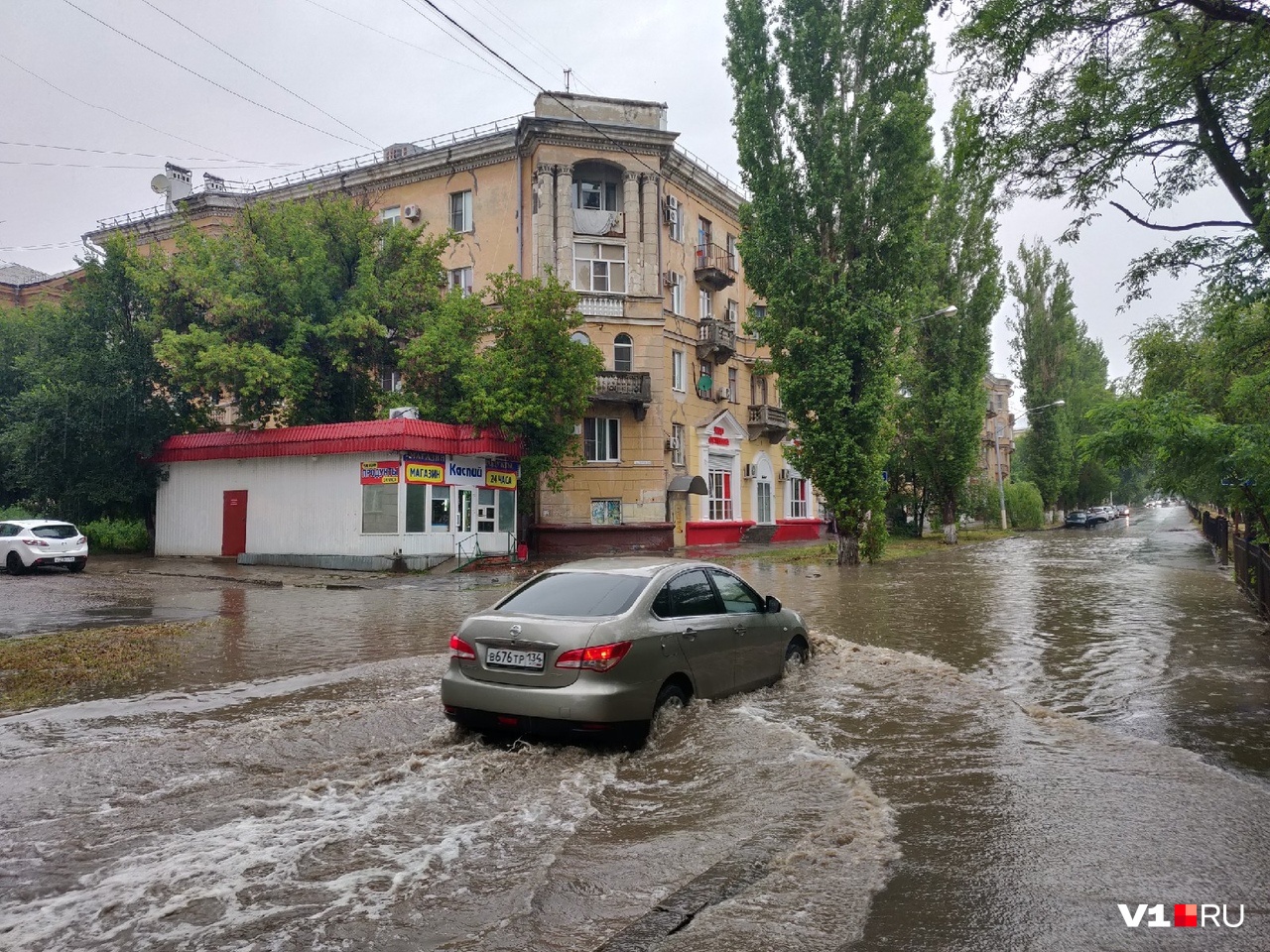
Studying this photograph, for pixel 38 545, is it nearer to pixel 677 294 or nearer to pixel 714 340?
pixel 677 294

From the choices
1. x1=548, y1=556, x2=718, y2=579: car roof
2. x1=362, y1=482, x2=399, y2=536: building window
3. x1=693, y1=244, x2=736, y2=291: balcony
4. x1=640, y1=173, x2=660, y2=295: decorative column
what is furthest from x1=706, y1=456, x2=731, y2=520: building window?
x1=548, y1=556, x2=718, y2=579: car roof

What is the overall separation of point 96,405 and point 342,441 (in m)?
9.89

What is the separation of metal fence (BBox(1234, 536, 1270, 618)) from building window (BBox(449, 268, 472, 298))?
28.0 m

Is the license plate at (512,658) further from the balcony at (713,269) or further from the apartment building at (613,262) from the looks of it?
the balcony at (713,269)

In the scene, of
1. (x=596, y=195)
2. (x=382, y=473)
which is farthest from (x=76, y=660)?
(x=596, y=195)

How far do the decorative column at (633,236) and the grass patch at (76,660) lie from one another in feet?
80.3

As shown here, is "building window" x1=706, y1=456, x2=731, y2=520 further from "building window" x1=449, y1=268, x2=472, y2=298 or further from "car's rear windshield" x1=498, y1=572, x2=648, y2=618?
"car's rear windshield" x1=498, y1=572, x2=648, y2=618

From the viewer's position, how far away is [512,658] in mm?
6254

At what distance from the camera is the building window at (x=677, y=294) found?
36.3m

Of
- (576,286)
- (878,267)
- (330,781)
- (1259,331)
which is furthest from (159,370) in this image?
(1259,331)

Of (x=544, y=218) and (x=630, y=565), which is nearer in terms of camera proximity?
(x=630, y=565)

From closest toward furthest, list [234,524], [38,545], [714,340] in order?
[38,545] < [234,524] < [714,340]

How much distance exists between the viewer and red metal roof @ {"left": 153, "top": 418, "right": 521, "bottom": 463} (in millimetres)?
24672

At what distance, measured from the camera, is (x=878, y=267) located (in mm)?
26625
